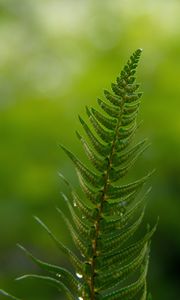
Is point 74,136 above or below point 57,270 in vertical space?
above

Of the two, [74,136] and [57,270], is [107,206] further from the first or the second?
[74,136]

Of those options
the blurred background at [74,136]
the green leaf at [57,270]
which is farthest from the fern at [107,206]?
the blurred background at [74,136]

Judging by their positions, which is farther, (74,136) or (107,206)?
(74,136)

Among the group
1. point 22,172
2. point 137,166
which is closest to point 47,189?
point 22,172

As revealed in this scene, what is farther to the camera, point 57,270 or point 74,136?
point 74,136

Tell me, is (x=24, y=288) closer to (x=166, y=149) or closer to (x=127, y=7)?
(x=166, y=149)

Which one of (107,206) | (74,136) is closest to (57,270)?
(107,206)

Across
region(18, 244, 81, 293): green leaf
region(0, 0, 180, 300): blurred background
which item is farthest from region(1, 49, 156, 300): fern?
region(0, 0, 180, 300): blurred background

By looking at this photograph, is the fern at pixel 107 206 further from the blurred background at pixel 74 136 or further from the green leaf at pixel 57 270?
the blurred background at pixel 74 136

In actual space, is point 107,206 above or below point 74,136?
below
